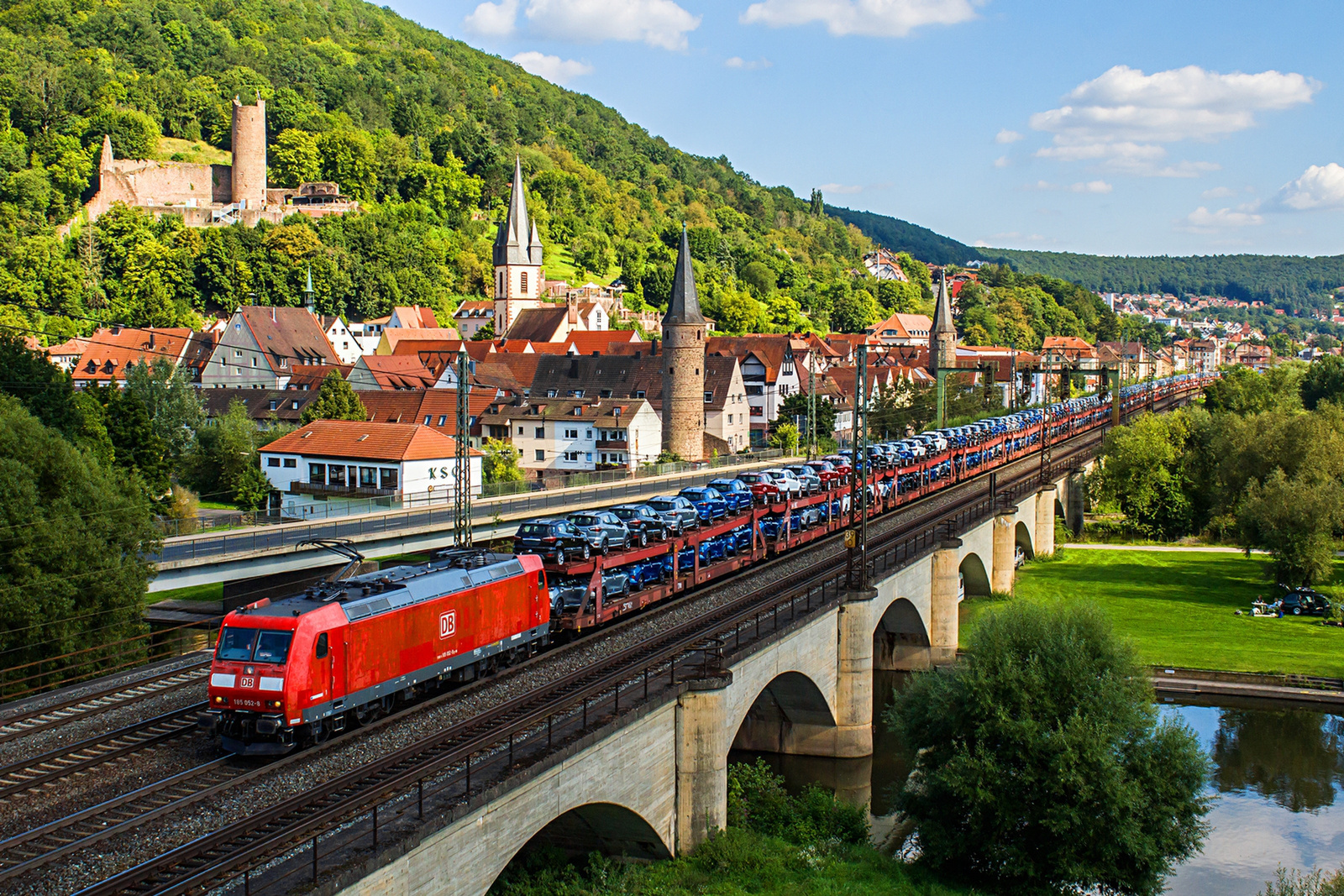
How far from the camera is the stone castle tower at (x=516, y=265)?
503 feet

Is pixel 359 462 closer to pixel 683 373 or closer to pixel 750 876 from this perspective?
pixel 683 373

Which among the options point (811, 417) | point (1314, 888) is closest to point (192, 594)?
point (811, 417)

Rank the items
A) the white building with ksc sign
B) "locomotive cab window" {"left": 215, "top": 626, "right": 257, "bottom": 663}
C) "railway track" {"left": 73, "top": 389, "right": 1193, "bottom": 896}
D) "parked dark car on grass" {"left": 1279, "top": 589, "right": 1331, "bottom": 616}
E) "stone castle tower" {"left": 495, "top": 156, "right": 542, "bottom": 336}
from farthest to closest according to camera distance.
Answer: "stone castle tower" {"left": 495, "top": 156, "right": 542, "bottom": 336} < the white building with ksc sign < "parked dark car on grass" {"left": 1279, "top": 589, "right": 1331, "bottom": 616} < "locomotive cab window" {"left": 215, "top": 626, "right": 257, "bottom": 663} < "railway track" {"left": 73, "top": 389, "right": 1193, "bottom": 896}

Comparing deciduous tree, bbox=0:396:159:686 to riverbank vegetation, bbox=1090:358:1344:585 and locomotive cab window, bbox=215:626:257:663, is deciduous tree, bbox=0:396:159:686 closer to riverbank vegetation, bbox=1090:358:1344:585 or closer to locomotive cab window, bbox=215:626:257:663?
locomotive cab window, bbox=215:626:257:663

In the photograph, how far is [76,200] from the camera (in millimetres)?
173875

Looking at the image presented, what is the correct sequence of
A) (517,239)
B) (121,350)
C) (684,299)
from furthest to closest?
1. (517,239)
2. (121,350)
3. (684,299)

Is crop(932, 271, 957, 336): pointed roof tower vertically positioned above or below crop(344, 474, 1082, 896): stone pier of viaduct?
above

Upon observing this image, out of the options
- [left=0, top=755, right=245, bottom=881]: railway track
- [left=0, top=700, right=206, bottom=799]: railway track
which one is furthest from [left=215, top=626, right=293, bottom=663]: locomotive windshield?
[left=0, top=700, right=206, bottom=799]: railway track

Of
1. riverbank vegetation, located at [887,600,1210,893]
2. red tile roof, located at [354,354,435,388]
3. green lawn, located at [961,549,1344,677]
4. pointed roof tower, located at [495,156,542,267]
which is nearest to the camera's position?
riverbank vegetation, located at [887,600,1210,893]

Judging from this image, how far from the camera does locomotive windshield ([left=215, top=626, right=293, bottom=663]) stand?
21.4 metres

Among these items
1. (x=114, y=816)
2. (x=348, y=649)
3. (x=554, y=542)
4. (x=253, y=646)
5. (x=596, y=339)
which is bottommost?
(x=114, y=816)

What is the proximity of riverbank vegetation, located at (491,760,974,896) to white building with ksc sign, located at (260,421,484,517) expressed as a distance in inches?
1436

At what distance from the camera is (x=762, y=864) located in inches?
1013

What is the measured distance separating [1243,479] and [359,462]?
5247cm
